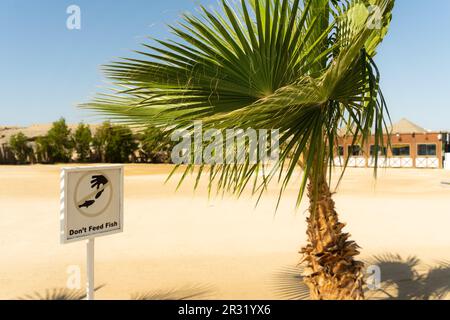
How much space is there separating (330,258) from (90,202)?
2.03 meters

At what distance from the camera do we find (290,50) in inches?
95.2

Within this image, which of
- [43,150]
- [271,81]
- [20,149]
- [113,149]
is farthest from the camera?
[20,149]

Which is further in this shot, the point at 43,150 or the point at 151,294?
the point at 43,150

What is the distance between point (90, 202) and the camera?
303 cm

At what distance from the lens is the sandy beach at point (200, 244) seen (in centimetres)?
538

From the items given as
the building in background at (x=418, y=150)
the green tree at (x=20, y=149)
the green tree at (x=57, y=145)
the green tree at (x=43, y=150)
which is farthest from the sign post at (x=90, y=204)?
the green tree at (x=20, y=149)

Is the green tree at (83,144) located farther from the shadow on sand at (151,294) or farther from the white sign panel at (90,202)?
the white sign panel at (90,202)

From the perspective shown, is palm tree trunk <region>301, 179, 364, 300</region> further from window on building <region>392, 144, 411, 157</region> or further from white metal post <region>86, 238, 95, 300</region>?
window on building <region>392, 144, 411, 157</region>

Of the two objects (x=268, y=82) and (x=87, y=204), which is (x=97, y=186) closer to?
(x=87, y=204)

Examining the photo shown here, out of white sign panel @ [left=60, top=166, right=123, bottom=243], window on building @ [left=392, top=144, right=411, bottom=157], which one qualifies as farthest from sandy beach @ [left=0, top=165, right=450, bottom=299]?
window on building @ [left=392, top=144, right=411, bottom=157]

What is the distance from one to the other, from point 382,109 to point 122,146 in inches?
2023

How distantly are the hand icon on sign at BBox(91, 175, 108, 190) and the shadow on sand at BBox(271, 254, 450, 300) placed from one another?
2.86 meters

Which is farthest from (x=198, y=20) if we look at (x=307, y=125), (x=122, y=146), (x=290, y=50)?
(x=122, y=146)

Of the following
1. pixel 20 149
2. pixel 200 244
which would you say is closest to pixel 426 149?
pixel 200 244
